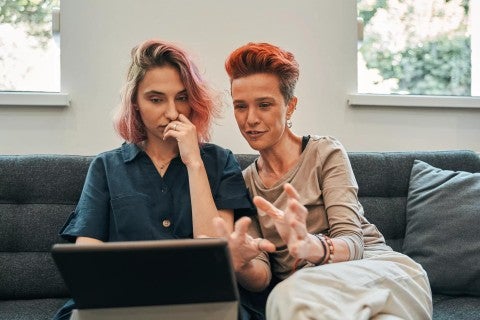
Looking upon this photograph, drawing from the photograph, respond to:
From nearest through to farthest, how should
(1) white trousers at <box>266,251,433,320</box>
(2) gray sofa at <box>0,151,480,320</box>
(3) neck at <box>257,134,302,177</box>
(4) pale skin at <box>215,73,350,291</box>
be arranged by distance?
(1) white trousers at <box>266,251,433,320</box>
(4) pale skin at <box>215,73,350,291</box>
(3) neck at <box>257,134,302,177</box>
(2) gray sofa at <box>0,151,480,320</box>

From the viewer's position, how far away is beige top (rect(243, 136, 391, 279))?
5.12 feet

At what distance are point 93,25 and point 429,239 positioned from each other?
55.4 inches

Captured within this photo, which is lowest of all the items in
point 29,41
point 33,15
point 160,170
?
point 160,170

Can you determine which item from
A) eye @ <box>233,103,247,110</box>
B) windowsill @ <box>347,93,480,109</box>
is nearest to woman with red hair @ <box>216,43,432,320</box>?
eye @ <box>233,103,247,110</box>

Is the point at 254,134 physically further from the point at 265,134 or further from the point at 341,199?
the point at 341,199

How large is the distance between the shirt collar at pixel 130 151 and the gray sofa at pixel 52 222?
11.4 inches

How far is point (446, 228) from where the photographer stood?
6.37ft

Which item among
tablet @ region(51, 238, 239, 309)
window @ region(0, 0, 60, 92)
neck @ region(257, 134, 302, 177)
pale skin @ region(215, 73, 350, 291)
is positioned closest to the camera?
tablet @ region(51, 238, 239, 309)

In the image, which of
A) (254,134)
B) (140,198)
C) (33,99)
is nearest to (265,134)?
(254,134)

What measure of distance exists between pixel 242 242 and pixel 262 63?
1.89ft

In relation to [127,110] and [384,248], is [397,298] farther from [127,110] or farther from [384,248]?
[127,110]

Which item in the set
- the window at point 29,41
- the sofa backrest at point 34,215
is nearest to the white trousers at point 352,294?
the sofa backrest at point 34,215

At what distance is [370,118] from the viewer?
249 cm

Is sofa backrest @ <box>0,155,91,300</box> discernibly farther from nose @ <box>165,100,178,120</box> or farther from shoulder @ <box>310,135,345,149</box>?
shoulder @ <box>310,135,345,149</box>
